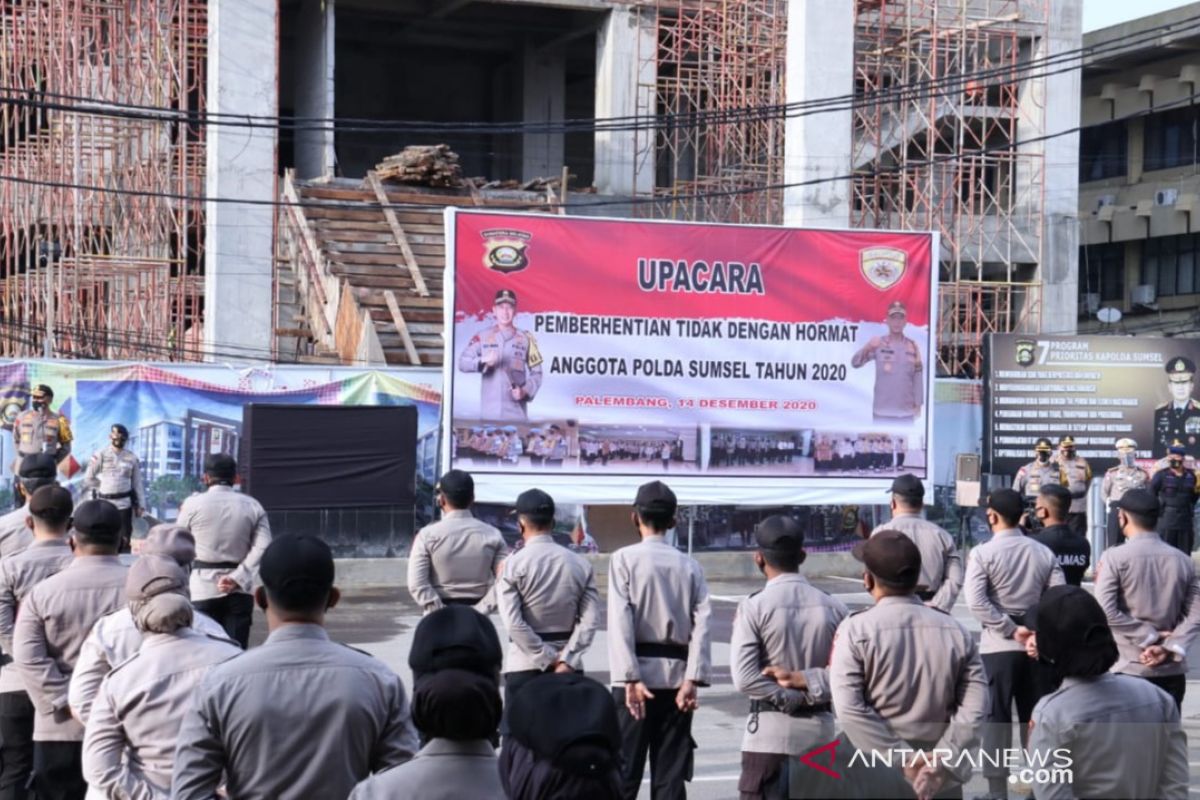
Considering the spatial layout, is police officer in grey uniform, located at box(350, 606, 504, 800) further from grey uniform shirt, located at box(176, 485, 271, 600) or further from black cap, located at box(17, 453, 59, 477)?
grey uniform shirt, located at box(176, 485, 271, 600)

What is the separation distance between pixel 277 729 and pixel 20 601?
3.53 m

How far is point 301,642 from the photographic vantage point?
15.3 feet

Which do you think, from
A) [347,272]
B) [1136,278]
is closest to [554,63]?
[347,272]

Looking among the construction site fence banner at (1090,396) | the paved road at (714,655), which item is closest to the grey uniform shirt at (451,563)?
the paved road at (714,655)

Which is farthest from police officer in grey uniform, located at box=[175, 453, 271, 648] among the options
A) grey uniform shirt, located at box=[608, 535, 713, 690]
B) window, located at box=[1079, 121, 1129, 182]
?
window, located at box=[1079, 121, 1129, 182]

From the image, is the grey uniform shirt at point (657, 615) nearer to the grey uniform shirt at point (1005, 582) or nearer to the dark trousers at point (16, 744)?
the grey uniform shirt at point (1005, 582)

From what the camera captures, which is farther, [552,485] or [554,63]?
[554,63]

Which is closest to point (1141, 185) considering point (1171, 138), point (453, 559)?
point (1171, 138)

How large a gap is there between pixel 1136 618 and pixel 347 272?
23.1m

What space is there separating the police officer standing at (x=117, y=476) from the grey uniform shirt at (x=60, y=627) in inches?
422

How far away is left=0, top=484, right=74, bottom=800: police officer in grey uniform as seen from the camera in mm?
7469

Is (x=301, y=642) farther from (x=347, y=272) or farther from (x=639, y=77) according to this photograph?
(x=639, y=77)

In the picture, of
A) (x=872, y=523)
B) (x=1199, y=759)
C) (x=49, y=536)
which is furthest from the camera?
(x=872, y=523)

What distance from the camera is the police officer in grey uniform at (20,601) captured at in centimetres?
747
